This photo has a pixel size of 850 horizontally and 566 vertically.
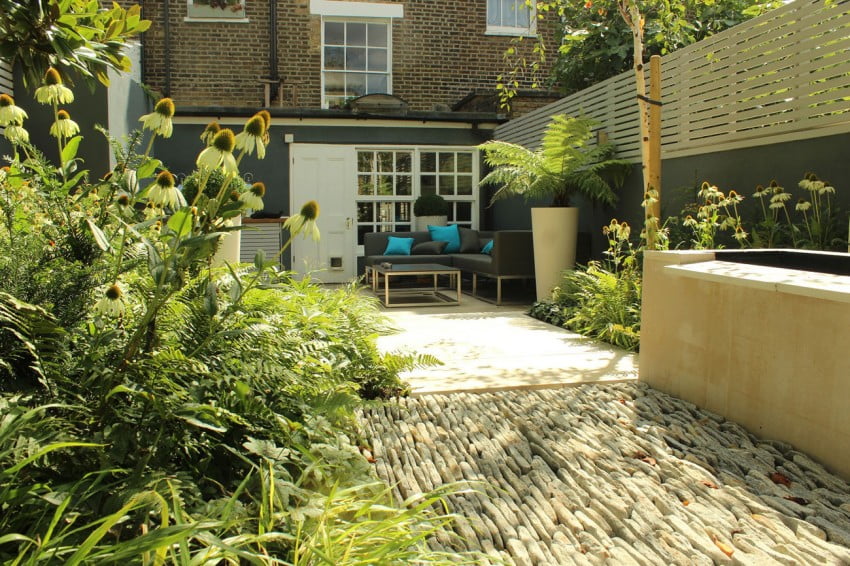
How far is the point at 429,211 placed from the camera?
33.9 feet

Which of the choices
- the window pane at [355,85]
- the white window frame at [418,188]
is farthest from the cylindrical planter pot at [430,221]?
the window pane at [355,85]

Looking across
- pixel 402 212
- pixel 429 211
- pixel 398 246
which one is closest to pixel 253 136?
pixel 398 246

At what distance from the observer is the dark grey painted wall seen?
4.38 metres

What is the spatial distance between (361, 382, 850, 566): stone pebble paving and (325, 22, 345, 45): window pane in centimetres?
964

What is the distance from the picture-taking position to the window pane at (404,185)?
35.3 feet

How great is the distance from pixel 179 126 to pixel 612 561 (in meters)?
9.65

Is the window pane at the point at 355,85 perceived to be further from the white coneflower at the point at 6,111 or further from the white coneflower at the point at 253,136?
the white coneflower at the point at 253,136

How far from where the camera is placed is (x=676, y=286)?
3193 mm

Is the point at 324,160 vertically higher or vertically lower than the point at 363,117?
lower

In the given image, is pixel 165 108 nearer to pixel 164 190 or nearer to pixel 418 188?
pixel 164 190

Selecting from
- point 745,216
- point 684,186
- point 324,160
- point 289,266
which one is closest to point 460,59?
point 324,160

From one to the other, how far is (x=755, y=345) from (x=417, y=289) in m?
6.64

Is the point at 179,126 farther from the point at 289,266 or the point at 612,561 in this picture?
the point at 612,561

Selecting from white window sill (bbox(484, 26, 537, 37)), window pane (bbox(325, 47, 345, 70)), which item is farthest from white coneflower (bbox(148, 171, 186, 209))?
white window sill (bbox(484, 26, 537, 37))
